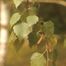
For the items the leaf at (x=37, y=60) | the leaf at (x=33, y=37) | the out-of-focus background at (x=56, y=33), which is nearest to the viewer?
the leaf at (x=37, y=60)

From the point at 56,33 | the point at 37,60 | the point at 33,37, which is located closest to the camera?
the point at 37,60

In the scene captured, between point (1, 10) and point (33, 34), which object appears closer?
point (33, 34)

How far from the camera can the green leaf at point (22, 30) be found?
995 millimetres

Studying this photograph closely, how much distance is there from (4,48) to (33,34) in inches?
38.7

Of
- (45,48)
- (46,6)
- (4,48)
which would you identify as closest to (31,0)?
(45,48)

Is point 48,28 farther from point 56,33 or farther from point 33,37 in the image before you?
point 56,33

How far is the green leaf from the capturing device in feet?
3.27

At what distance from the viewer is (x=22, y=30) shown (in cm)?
100

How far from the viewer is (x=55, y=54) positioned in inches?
44.4

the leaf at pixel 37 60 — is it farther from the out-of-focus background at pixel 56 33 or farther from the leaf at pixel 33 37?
the out-of-focus background at pixel 56 33

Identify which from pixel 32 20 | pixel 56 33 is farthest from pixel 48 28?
pixel 56 33

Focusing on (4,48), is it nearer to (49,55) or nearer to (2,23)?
(2,23)

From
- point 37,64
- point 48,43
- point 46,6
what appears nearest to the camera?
point 37,64

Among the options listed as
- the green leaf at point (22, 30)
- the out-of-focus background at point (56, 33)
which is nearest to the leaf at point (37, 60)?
the green leaf at point (22, 30)
